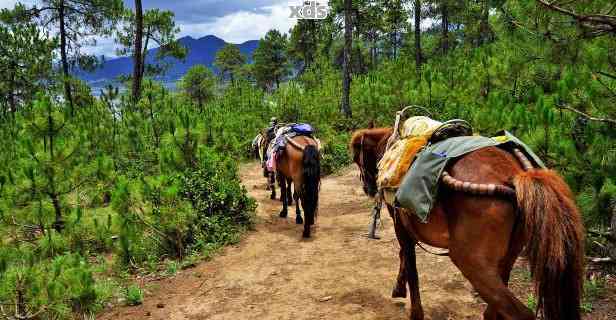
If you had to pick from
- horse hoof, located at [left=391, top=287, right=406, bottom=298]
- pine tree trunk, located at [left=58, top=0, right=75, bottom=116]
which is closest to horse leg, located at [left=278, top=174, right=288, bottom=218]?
horse hoof, located at [left=391, top=287, right=406, bottom=298]

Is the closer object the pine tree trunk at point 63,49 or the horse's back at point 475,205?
the horse's back at point 475,205

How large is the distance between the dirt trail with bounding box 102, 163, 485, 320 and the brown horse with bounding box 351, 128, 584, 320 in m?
1.49

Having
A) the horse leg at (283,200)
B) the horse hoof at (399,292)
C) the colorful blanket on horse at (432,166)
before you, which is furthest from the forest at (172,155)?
the horse hoof at (399,292)

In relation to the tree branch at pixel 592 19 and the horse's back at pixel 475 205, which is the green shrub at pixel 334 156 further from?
the horse's back at pixel 475 205

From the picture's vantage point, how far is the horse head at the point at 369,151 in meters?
5.01

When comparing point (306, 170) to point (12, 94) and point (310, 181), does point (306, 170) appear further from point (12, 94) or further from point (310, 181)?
point (12, 94)

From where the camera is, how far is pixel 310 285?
16.5ft

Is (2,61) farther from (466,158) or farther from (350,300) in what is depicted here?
(466,158)

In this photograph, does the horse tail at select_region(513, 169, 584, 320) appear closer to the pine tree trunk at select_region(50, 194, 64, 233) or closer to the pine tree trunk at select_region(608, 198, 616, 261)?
the pine tree trunk at select_region(608, 198, 616, 261)

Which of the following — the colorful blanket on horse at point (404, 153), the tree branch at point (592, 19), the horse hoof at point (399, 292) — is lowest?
the horse hoof at point (399, 292)

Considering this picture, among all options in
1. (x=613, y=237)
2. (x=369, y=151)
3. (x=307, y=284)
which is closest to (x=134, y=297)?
(x=307, y=284)

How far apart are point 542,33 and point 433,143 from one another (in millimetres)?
1655

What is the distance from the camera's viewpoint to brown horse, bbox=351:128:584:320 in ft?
7.68

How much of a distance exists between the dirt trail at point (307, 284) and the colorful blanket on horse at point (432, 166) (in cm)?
163
